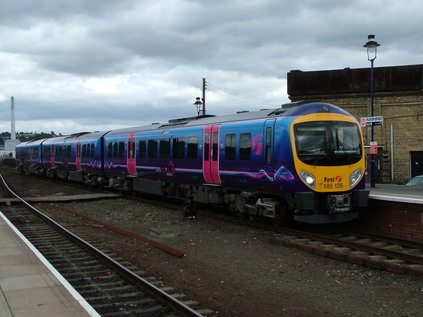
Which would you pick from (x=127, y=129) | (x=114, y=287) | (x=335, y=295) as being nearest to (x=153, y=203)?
(x=127, y=129)

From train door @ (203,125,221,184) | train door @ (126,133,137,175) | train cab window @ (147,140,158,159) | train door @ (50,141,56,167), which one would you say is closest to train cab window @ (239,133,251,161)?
train door @ (203,125,221,184)

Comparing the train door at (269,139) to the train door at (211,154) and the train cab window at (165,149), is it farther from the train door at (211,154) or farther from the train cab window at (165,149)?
the train cab window at (165,149)

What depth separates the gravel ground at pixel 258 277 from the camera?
5984 millimetres

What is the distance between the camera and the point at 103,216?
50.0 ft

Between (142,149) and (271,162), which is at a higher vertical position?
(142,149)

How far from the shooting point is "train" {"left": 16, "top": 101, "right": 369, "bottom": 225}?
10.4 m

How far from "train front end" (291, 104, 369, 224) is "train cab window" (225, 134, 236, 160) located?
7.94ft

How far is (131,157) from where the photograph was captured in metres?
19.4

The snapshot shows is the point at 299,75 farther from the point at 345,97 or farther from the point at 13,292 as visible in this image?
the point at 13,292

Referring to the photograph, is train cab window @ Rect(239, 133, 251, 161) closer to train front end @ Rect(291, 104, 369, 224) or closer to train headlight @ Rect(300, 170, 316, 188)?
train front end @ Rect(291, 104, 369, 224)

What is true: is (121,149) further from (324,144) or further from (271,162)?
(324,144)

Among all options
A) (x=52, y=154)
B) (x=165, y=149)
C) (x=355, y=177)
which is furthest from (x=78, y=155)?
(x=355, y=177)

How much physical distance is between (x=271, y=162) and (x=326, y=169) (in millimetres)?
1327

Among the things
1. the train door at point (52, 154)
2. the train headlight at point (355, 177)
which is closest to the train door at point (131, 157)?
the train headlight at point (355, 177)
